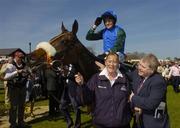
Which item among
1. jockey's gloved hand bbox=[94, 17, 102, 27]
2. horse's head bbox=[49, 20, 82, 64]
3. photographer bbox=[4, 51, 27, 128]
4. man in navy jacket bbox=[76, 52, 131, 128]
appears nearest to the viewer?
man in navy jacket bbox=[76, 52, 131, 128]

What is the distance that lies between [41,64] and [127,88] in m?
1.49

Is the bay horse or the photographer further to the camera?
the photographer

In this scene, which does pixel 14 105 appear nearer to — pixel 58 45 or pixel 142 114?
pixel 58 45

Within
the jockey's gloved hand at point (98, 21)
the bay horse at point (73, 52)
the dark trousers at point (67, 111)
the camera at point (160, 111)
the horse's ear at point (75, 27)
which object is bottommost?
the dark trousers at point (67, 111)

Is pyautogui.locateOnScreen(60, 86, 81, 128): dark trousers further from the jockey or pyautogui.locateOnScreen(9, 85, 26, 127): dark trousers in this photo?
the jockey

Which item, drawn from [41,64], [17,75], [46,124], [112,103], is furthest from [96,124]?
[46,124]

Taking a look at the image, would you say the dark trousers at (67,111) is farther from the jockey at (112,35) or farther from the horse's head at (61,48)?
the horse's head at (61,48)

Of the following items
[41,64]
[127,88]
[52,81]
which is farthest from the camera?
[52,81]

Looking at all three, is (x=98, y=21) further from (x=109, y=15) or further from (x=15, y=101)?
(x=15, y=101)

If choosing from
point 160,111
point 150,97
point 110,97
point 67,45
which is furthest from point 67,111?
point 150,97

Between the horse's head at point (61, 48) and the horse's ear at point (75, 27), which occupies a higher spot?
the horse's ear at point (75, 27)

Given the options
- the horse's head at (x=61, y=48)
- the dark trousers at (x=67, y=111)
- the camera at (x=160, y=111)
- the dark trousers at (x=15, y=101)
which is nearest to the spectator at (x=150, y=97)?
the camera at (x=160, y=111)

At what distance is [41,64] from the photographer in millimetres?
5570

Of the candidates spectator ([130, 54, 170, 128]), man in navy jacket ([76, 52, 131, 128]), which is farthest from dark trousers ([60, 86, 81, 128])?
spectator ([130, 54, 170, 128])
